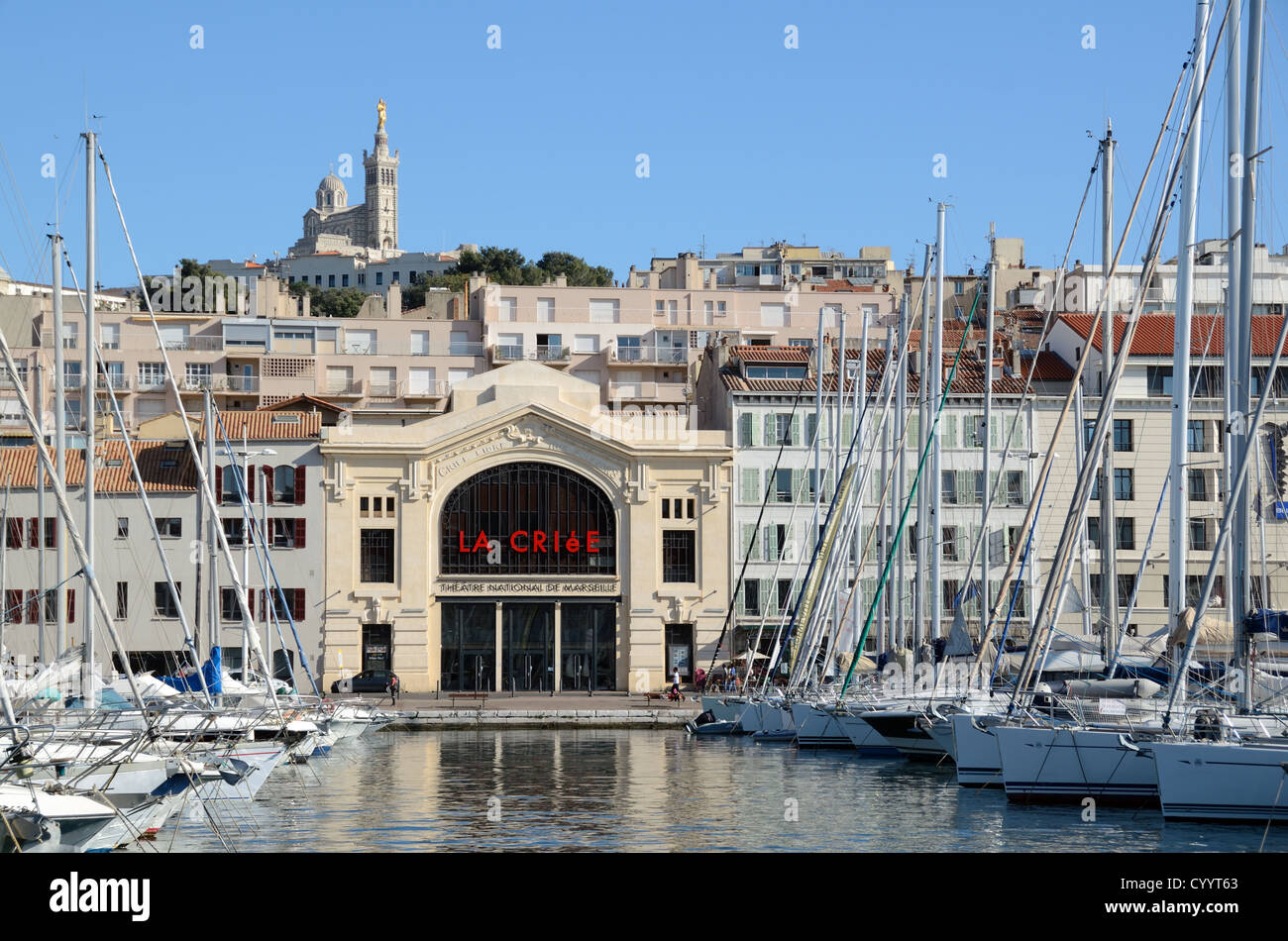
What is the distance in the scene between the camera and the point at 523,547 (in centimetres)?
7862

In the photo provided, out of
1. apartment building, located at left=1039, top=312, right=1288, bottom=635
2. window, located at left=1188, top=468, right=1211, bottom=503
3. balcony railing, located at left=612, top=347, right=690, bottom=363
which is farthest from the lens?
balcony railing, located at left=612, top=347, right=690, bottom=363

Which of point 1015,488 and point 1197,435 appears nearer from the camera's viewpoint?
point 1197,435

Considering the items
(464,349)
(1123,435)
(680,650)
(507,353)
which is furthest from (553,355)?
(1123,435)

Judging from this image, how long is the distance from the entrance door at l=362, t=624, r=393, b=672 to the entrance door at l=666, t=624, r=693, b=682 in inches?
514

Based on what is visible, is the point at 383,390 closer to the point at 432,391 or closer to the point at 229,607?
the point at 432,391

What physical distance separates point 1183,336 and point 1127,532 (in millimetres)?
45726

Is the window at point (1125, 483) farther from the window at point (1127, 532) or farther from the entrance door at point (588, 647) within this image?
the entrance door at point (588, 647)

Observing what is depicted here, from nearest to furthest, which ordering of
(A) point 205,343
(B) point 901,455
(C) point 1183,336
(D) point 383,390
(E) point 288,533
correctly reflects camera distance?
(C) point 1183,336 < (B) point 901,455 < (E) point 288,533 < (D) point 383,390 < (A) point 205,343

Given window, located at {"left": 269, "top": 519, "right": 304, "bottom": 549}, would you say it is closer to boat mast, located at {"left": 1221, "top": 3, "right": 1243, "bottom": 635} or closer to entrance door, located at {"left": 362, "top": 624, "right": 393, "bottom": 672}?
entrance door, located at {"left": 362, "top": 624, "right": 393, "bottom": 672}

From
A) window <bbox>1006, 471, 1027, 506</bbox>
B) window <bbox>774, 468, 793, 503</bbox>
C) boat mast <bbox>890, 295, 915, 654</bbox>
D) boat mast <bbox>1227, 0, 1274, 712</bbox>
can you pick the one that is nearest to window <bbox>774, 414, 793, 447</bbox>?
window <bbox>774, 468, 793, 503</bbox>

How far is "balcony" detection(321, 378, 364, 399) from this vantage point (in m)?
101

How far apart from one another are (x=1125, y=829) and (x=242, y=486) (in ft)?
122

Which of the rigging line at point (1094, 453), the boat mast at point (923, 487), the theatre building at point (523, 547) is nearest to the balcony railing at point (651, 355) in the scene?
the theatre building at point (523, 547)
